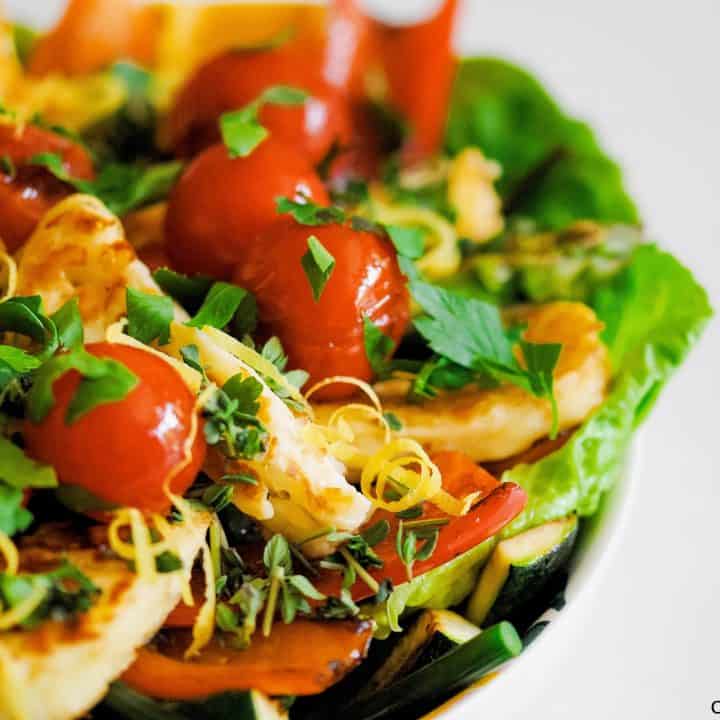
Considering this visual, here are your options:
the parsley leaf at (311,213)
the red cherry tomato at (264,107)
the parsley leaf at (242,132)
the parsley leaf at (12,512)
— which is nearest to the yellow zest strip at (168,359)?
the parsley leaf at (12,512)

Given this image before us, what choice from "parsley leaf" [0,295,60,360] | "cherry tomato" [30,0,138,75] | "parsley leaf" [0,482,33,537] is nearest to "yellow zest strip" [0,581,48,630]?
"parsley leaf" [0,482,33,537]

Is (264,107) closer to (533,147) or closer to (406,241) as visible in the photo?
(406,241)

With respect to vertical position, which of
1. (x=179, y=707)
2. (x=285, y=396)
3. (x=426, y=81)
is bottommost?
(x=179, y=707)

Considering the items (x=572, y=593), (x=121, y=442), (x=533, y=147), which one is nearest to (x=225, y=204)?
(x=121, y=442)

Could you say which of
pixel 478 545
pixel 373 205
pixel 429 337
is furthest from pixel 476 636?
pixel 373 205

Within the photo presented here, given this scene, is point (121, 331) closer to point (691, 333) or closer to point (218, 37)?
point (691, 333)
